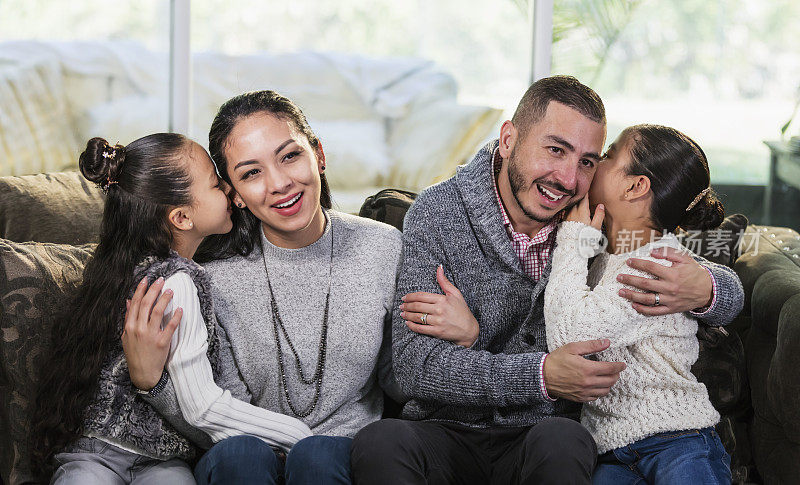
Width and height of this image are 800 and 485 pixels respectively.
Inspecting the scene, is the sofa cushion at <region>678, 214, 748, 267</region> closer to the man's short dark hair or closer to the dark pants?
the man's short dark hair

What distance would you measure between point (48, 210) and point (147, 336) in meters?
0.68

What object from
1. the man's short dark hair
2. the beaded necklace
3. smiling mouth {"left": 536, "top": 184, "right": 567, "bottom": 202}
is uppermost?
the man's short dark hair

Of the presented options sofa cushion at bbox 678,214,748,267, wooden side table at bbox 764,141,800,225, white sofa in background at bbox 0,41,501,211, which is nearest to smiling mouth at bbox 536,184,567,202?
sofa cushion at bbox 678,214,748,267

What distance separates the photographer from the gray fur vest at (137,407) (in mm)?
1610

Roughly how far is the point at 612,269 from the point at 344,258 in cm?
61

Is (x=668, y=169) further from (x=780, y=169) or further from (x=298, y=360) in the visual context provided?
(x=780, y=169)

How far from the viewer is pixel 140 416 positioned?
1.64 metres

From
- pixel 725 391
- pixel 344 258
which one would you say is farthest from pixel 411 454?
pixel 725 391

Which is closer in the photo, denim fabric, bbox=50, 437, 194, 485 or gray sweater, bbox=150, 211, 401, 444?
denim fabric, bbox=50, 437, 194, 485

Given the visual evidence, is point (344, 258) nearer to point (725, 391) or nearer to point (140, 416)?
point (140, 416)

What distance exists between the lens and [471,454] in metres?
1.72

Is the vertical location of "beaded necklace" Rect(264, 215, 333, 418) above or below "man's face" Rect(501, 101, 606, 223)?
below

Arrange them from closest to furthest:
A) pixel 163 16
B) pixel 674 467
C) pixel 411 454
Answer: pixel 411 454 → pixel 674 467 → pixel 163 16

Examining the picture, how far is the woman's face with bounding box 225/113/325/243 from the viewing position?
1696mm
